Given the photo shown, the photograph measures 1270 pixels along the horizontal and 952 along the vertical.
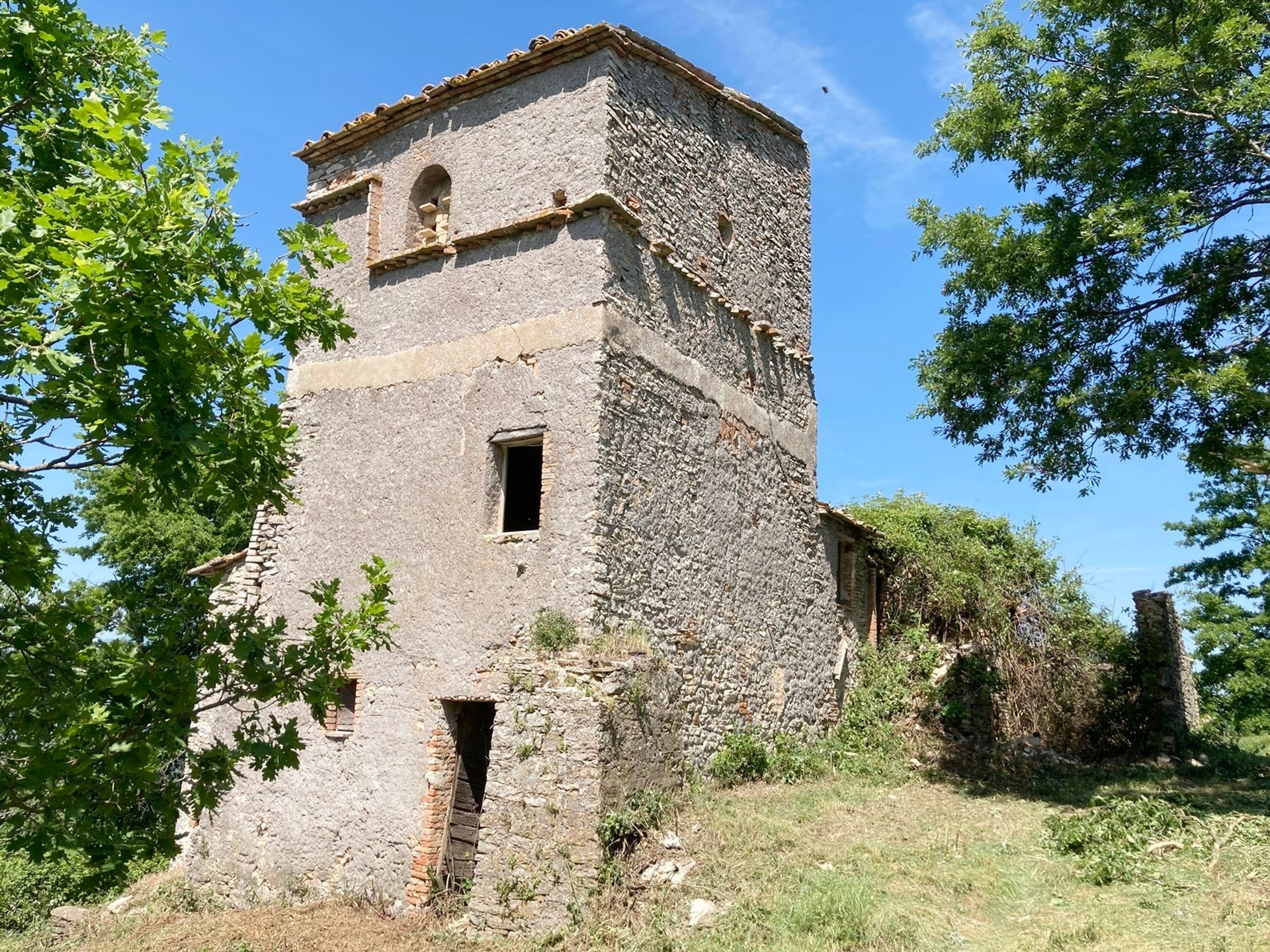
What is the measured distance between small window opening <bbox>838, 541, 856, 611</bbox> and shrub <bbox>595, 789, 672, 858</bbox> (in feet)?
20.0

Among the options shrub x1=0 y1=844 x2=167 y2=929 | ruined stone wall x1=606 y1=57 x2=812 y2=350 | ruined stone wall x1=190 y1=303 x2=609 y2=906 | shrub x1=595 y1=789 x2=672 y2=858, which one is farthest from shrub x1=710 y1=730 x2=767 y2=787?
shrub x1=0 y1=844 x2=167 y2=929

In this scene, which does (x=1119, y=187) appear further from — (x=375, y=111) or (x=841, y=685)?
(x=375, y=111)

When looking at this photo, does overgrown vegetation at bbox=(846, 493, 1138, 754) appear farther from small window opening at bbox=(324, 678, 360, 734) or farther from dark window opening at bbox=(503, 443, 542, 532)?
small window opening at bbox=(324, 678, 360, 734)

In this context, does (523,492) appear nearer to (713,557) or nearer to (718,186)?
(713,557)

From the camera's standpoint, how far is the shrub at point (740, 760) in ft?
35.9

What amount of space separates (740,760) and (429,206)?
308 inches

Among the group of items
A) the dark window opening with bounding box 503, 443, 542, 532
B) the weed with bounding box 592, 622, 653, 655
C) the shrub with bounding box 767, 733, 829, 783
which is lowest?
the shrub with bounding box 767, 733, 829, 783

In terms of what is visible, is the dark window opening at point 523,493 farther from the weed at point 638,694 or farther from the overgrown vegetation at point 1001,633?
the overgrown vegetation at point 1001,633

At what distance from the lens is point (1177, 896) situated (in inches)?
309

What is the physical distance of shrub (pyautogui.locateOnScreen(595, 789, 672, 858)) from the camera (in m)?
8.87

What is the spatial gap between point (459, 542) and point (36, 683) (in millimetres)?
5423

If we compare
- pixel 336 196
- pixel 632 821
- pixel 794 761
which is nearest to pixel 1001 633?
pixel 794 761

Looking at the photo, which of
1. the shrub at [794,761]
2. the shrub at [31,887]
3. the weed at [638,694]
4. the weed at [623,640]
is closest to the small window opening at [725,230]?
the weed at [623,640]

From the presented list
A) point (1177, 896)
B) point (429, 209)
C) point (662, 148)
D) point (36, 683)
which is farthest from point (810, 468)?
point (36, 683)
